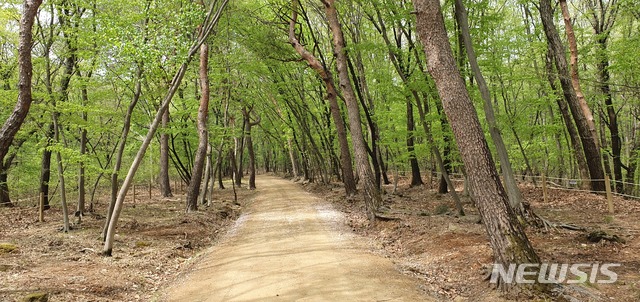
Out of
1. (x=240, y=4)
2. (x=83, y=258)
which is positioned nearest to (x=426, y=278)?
(x=83, y=258)

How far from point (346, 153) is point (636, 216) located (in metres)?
10.3

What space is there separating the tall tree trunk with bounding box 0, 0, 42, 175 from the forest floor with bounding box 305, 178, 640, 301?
684 cm

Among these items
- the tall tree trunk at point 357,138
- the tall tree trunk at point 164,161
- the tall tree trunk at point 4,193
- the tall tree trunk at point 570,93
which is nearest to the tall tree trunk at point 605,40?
the tall tree trunk at point 570,93

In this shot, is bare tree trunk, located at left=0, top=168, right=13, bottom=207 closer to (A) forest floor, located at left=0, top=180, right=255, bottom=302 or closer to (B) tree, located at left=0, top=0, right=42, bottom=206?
(A) forest floor, located at left=0, top=180, right=255, bottom=302

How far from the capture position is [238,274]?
711cm

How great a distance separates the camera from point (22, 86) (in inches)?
236

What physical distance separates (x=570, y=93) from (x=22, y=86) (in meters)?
16.2

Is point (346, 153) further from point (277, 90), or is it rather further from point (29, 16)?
point (29, 16)

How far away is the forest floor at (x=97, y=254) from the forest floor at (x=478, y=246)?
4700 mm

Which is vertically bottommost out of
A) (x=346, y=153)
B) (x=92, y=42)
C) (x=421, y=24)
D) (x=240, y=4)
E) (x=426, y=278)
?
(x=426, y=278)

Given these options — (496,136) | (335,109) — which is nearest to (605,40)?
(335,109)

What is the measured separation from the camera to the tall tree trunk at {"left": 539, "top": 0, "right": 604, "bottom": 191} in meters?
13.8

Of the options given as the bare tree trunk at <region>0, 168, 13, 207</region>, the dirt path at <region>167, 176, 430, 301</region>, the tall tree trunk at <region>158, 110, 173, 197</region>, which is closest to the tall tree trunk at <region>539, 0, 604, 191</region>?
the dirt path at <region>167, 176, 430, 301</region>

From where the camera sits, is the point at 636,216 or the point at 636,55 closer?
the point at 636,216
